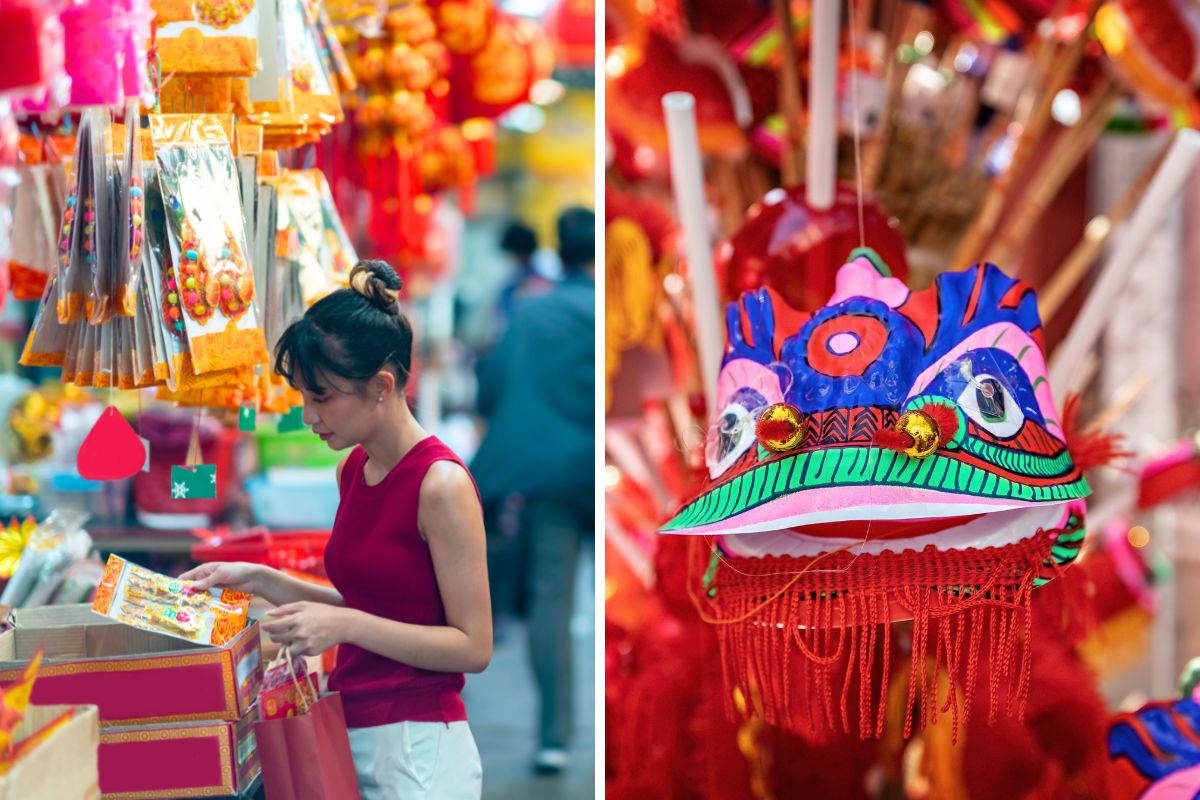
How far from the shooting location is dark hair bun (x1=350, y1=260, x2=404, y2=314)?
5.41 feet

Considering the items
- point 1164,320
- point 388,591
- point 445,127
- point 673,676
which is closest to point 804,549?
point 388,591

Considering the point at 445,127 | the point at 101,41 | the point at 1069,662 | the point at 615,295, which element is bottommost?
the point at 1069,662

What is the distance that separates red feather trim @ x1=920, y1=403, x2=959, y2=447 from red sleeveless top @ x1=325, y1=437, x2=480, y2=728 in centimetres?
58

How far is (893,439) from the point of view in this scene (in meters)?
1.60

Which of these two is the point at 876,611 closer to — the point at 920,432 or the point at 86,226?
the point at 920,432

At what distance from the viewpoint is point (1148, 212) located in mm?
2295

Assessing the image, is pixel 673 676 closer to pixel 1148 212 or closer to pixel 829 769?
pixel 829 769

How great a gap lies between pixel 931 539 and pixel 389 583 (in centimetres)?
69

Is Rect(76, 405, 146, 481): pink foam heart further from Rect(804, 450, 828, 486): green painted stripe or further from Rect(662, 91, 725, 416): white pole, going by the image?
Rect(662, 91, 725, 416): white pole

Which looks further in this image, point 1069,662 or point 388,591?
point 1069,662

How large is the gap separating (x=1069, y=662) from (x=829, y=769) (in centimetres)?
49

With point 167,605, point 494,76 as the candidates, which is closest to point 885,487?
point 167,605

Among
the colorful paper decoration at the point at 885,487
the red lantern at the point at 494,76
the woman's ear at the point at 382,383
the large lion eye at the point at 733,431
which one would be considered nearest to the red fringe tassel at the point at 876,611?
the colorful paper decoration at the point at 885,487

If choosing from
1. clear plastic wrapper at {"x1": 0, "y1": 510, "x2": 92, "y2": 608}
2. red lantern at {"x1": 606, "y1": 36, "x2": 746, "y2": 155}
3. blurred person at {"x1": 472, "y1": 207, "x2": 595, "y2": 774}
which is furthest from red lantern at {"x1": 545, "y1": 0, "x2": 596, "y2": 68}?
clear plastic wrapper at {"x1": 0, "y1": 510, "x2": 92, "y2": 608}
